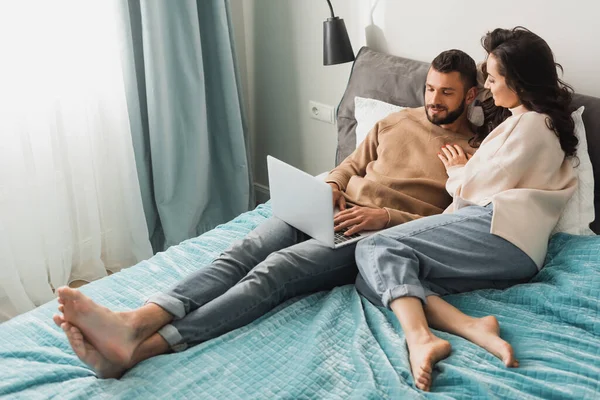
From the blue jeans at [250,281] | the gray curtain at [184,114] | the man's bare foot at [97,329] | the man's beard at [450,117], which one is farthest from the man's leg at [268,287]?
the gray curtain at [184,114]

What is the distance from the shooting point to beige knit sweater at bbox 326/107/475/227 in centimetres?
207

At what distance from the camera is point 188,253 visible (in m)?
2.07

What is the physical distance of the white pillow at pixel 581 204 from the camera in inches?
74.2

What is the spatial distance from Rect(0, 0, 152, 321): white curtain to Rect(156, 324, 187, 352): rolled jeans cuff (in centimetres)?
108

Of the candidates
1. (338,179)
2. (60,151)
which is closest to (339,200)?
(338,179)

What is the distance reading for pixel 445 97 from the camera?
2.09m

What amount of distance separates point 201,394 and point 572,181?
3.70ft

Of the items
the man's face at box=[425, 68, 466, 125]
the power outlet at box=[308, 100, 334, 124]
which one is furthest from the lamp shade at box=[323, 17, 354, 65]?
the man's face at box=[425, 68, 466, 125]

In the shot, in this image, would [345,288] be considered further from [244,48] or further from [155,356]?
[244,48]

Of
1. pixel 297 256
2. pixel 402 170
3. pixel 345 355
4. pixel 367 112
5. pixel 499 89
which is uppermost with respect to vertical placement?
pixel 499 89

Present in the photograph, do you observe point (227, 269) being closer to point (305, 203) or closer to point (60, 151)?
point (305, 203)

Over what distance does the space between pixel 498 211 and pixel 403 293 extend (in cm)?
37

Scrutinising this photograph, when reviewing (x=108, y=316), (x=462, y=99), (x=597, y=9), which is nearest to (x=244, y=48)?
(x=462, y=99)

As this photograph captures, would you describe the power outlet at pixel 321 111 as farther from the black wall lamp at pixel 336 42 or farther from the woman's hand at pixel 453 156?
the woman's hand at pixel 453 156
